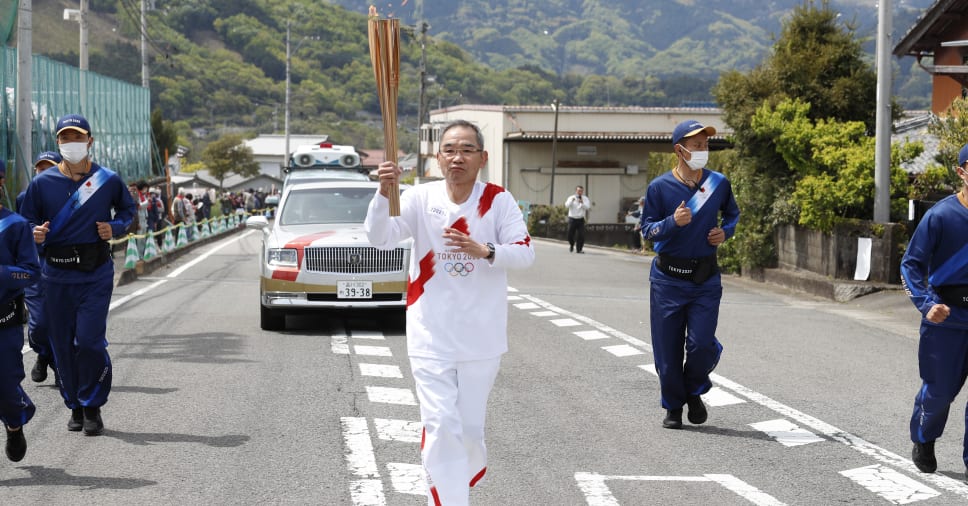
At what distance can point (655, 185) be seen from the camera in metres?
8.67

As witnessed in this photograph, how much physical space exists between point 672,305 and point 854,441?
1523 mm

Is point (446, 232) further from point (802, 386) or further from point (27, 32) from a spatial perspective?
point (27, 32)

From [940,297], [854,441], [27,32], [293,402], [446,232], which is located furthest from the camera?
[27,32]

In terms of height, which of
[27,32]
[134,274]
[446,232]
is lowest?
[134,274]

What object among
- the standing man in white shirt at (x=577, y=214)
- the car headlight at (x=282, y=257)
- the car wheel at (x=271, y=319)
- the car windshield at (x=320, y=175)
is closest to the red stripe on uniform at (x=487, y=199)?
the car headlight at (x=282, y=257)

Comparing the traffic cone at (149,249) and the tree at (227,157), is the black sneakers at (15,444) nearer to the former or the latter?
the traffic cone at (149,249)

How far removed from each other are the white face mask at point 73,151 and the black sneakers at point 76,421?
5.59 ft

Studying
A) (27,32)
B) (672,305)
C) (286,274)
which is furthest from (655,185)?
(27,32)

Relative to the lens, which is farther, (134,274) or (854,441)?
(134,274)

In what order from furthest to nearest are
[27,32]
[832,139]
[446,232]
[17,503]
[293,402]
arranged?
1. [832,139]
2. [27,32]
3. [293,402]
4. [17,503]
5. [446,232]

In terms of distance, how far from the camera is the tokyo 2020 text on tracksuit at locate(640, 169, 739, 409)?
8539 millimetres

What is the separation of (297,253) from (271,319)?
82 cm

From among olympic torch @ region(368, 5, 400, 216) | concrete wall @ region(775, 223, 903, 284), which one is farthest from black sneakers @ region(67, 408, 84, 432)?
concrete wall @ region(775, 223, 903, 284)

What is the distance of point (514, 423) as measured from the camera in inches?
340
